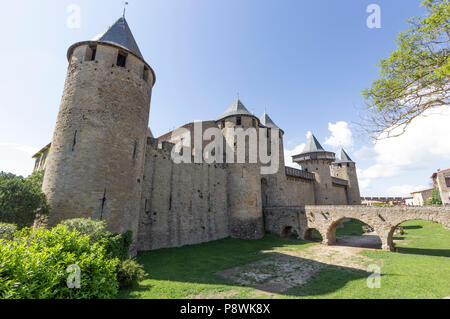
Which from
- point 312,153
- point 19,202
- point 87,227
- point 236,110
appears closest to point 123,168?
point 87,227

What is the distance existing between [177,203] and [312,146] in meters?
25.7

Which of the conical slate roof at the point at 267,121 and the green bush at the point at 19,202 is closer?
the green bush at the point at 19,202

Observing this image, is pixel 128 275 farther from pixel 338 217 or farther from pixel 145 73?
pixel 338 217

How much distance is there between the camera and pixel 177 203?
16.2 metres

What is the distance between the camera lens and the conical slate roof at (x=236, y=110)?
22883 millimetres

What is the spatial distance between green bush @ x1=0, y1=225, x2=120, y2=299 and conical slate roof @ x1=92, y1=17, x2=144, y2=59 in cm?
1114

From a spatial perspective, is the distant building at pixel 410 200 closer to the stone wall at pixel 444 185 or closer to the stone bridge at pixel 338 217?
the stone wall at pixel 444 185

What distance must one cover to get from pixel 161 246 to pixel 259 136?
15848 mm

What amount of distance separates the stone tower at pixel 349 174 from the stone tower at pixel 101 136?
132 ft

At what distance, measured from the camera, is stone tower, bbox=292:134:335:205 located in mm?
32000

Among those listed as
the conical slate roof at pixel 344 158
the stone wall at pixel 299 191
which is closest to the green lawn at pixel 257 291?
the stone wall at pixel 299 191

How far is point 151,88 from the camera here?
1355 centimetres
